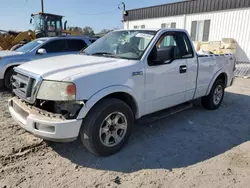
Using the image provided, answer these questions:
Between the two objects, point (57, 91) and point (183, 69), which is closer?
point (57, 91)

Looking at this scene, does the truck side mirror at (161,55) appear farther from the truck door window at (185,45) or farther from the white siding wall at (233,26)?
the white siding wall at (233,26)

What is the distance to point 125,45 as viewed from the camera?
4043 millimetres

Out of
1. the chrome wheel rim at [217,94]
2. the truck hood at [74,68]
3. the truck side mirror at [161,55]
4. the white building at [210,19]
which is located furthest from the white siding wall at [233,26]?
the truck hood at [74,68]

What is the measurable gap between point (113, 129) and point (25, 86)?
143 centimetres

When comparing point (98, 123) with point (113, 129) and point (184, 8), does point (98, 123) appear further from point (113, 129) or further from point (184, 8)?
point (184, 8)

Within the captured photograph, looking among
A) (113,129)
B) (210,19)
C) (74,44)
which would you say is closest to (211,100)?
(113,129)

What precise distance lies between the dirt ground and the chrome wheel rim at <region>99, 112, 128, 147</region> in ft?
0.76

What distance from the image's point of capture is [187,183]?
2.85m

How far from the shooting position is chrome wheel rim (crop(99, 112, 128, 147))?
331 centimetres

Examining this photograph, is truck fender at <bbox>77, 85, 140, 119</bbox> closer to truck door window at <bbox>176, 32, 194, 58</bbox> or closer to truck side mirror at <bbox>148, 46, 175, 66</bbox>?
truck side mirror at <bbox>148, 46, 175, 66</bbox>

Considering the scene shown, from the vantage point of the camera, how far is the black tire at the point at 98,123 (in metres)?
3.06

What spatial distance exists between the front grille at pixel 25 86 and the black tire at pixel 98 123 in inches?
32.3

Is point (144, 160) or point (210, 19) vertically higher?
point (210, 19)

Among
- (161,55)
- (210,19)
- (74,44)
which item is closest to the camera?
(161,55)
